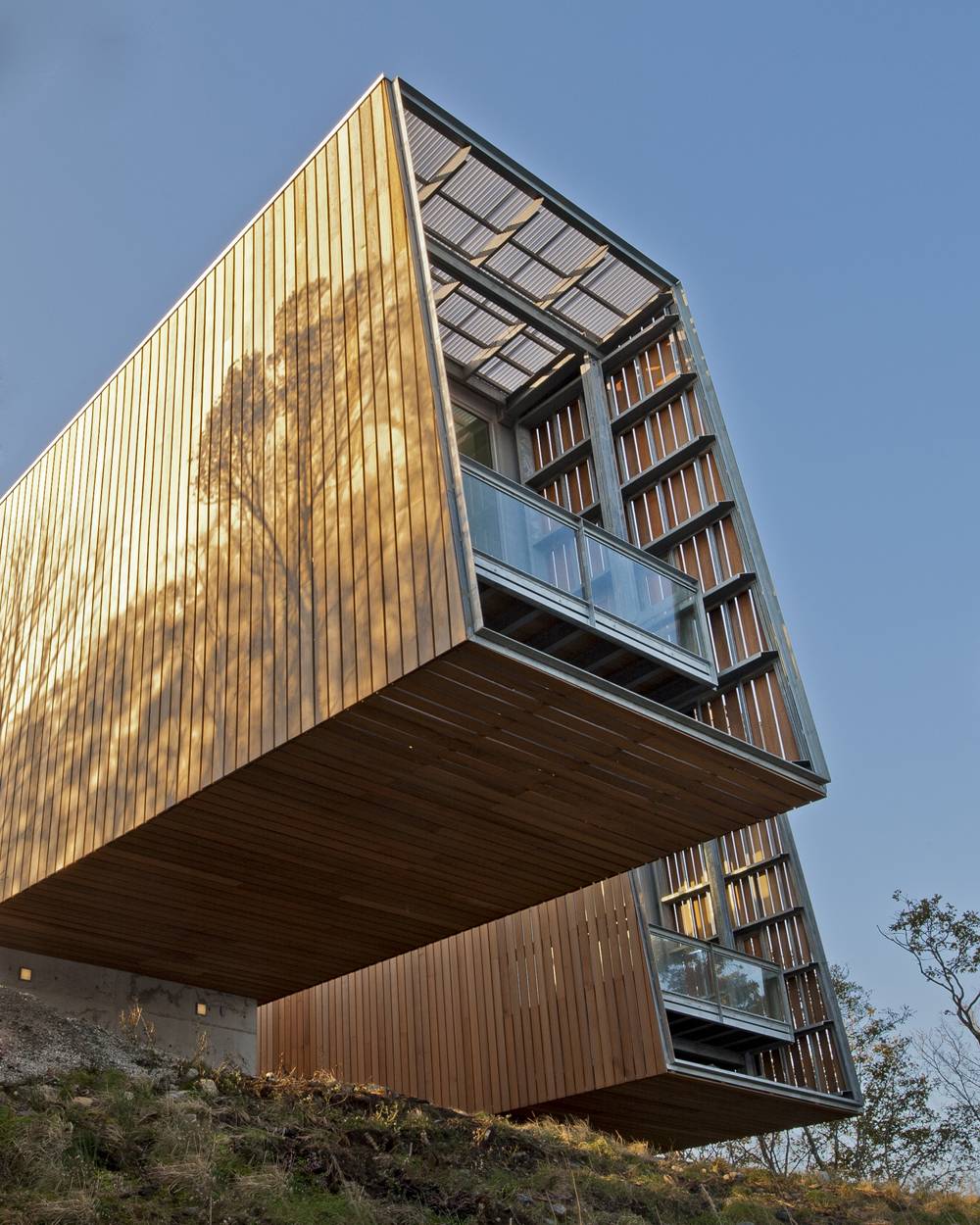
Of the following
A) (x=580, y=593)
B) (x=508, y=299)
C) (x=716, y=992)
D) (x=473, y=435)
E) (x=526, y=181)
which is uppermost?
(x=526, y=181)

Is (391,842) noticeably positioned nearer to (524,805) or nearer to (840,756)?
(524,805)

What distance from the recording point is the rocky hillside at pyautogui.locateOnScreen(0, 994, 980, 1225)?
21.7ft

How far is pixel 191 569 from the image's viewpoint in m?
11.6

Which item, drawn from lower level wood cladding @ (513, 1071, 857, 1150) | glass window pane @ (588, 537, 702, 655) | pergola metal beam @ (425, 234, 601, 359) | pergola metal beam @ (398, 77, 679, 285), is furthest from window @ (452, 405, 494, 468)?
lower level wood cladding @ (513, 1071, 857, 1150)

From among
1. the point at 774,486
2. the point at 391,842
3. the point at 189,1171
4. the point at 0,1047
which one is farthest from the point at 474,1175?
the point at 774,486

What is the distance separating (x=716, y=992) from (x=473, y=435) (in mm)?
7022

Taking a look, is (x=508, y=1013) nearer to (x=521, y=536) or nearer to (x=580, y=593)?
(x=580, y=593)

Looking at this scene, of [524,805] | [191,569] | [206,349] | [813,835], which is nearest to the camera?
[524,805]

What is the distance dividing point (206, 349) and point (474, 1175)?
26.9ft

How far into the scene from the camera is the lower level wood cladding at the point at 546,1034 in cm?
1392

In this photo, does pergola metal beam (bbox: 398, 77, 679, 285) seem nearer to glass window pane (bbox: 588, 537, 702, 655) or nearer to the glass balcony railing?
glass window pane (bbox: 588, 537, 702, 655)

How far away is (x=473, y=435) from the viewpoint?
584 inches

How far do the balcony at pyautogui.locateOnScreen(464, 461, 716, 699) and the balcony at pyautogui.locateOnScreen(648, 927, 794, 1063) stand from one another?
14.2 ft

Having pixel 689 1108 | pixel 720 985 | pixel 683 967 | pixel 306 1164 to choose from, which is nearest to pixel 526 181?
pixel 683 967
